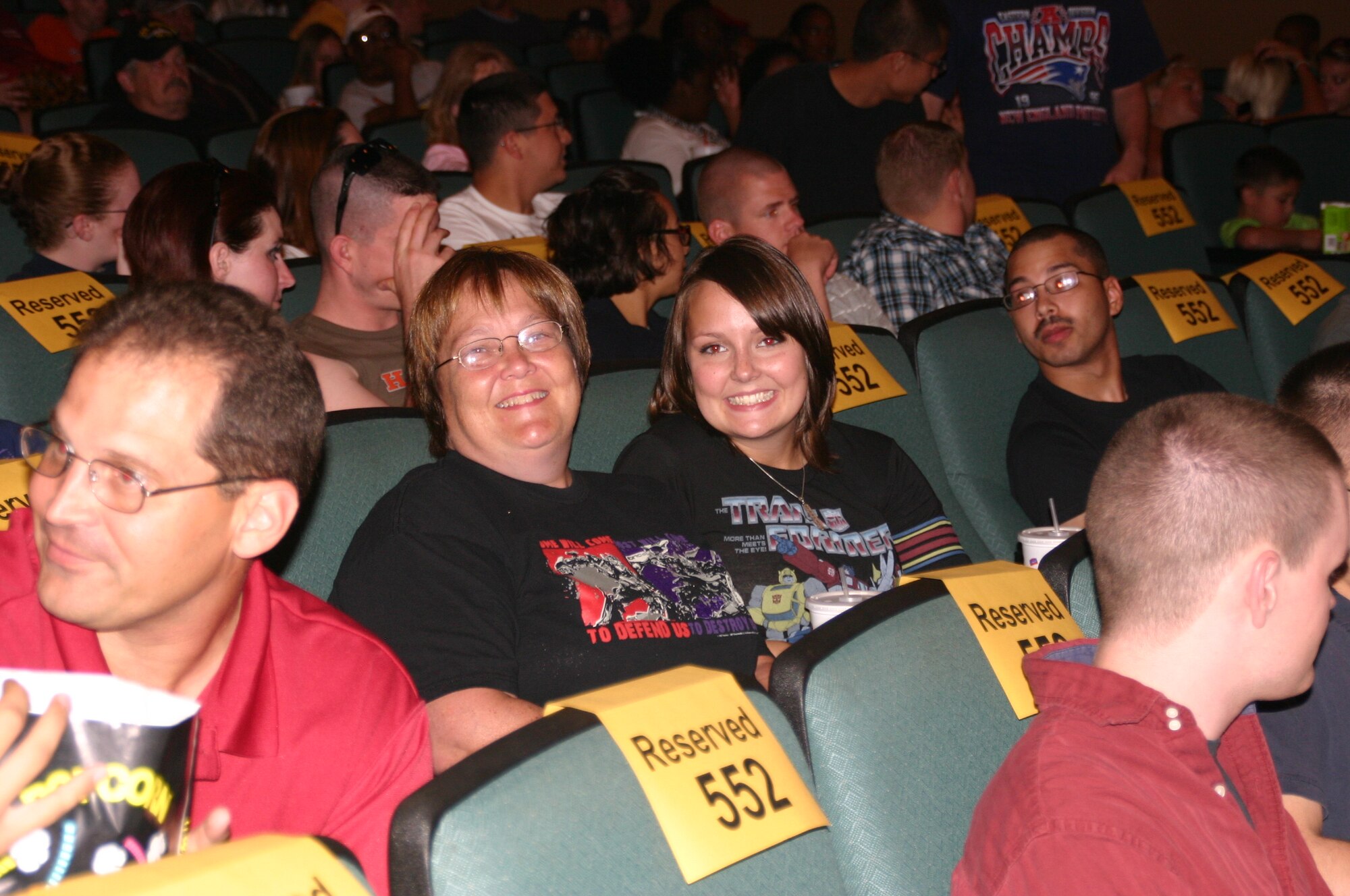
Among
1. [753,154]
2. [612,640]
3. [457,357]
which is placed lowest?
[612,640]

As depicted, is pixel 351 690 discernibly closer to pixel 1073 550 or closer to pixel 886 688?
pixel 886 688

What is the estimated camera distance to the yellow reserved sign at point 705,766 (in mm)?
1034

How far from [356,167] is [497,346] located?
1112 millimetres

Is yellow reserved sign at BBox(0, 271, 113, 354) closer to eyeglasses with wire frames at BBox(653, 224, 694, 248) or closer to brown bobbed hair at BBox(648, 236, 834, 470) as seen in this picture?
brown bobbed hair at BBox(648, 236, 834, 470)

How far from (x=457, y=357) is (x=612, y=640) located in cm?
51

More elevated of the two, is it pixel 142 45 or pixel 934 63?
pixel 142 45

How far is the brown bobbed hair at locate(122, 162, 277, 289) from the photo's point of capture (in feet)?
7.78

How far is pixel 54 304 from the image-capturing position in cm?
229

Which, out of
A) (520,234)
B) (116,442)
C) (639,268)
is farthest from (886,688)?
(520,234)

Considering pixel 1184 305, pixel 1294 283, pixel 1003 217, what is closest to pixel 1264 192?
pixel 1003 217

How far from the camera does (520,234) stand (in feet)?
12.2

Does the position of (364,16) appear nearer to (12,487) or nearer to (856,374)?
(856,374)

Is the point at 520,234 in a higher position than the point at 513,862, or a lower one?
higher

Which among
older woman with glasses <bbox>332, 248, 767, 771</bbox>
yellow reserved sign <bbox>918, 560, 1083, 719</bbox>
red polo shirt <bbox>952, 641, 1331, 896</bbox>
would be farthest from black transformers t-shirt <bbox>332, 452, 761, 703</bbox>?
red polo shirt <bbox>952, 641, 1331, 896</bbox>
